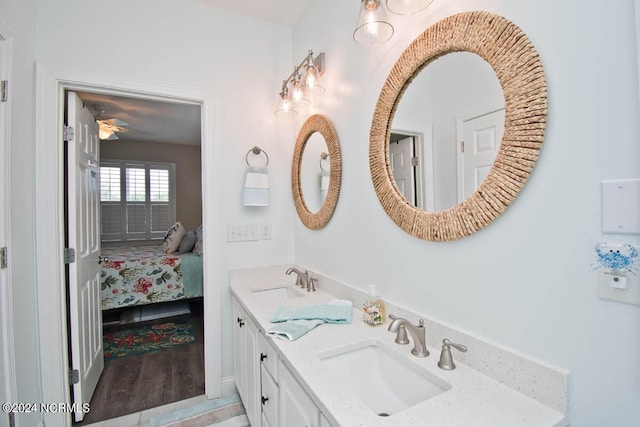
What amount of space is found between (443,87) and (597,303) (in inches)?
29.7

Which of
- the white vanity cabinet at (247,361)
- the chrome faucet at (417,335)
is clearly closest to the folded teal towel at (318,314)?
the white vanity cabinet at (247,361)

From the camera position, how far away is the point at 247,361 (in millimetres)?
1644

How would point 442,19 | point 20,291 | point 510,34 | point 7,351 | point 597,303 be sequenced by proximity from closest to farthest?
point 597,303 < point 510,34 < point 442,19 < point 7,351 < point 20,291

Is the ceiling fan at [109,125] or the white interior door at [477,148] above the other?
the ceiling fan at [109,125]

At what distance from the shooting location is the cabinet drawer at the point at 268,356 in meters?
1.19

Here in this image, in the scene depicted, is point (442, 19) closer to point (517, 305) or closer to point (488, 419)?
point (517, 305)

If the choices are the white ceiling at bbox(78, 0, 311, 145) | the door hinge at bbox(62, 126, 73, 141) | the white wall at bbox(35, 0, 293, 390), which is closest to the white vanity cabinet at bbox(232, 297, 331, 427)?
the white wall at bbox(35, 0, 293, 390)

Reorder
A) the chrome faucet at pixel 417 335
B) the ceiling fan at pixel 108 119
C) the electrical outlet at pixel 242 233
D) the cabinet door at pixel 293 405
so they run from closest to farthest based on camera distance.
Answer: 1. the cabinet door at pixel 293 405
2. the chrome faucet at pixel 417 335
3. the electrical outlet at pixel 242 233
4. the ceiling fan at pixel 108 119

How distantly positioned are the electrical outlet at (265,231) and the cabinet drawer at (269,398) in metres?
0.98

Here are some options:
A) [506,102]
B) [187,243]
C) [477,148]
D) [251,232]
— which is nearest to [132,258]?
[187,243]

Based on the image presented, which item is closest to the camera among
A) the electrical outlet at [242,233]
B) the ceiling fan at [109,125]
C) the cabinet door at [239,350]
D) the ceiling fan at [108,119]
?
the cabinet door at [239,350]

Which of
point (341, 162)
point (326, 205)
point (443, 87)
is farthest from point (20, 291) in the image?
point (443, 87)

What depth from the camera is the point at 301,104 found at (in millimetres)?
2105

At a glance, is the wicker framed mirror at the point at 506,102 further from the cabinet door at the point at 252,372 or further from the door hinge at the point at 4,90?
the door hinge at the point at 4,90
